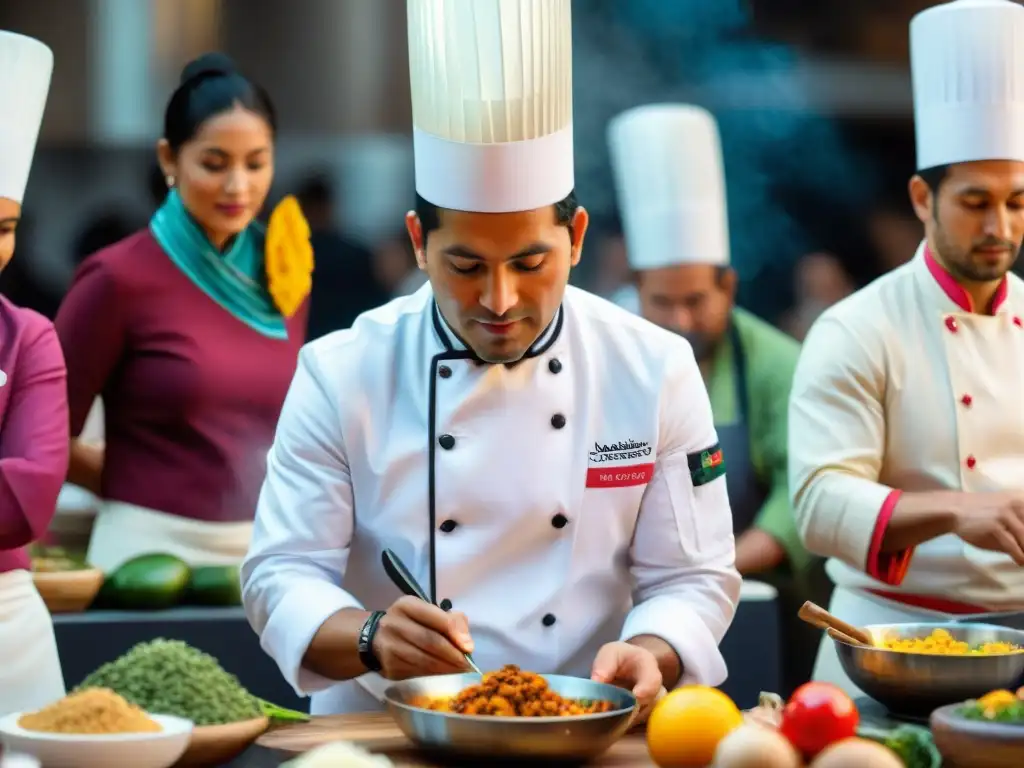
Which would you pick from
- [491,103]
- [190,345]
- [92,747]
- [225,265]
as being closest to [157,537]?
[190,345]

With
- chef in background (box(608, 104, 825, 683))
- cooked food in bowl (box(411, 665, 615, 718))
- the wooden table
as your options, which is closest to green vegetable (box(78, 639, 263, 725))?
the wooden table

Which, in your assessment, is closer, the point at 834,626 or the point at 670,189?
the point at 834,626

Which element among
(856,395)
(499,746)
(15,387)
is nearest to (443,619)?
(499,746)

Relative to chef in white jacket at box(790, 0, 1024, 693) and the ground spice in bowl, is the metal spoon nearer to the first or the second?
the ground spice in bowl

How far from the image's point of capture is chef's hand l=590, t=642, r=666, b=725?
6.41ft

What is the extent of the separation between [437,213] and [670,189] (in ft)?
7.11

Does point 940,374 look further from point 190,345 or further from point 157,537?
point 157,537

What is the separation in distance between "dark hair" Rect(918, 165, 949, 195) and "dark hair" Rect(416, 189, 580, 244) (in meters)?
0.97

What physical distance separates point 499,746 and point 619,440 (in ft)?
2.22

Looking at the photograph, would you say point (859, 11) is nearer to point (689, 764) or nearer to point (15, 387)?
point (15, 387)

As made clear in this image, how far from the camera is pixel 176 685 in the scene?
178 centimetres

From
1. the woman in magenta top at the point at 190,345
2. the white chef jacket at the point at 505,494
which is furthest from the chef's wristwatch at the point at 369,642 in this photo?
the woman in magenta top at the point at 190,345

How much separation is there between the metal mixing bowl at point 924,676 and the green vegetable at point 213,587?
1.57 m

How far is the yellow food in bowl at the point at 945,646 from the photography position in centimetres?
210
